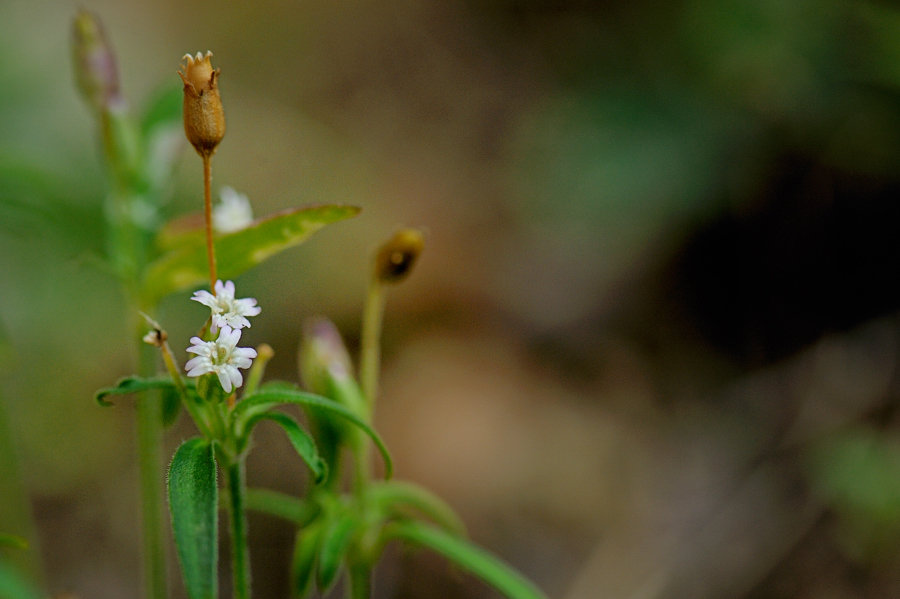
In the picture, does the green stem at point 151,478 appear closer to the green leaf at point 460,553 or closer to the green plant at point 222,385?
the green plant at point 222,385

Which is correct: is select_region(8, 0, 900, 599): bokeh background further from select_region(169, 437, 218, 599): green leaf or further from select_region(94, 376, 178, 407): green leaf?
select_region(169, 437, 218, 599): green leaf

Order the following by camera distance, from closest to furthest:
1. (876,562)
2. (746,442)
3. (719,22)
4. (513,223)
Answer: (876,562) < (746,442) < (719,22) < (513,223)

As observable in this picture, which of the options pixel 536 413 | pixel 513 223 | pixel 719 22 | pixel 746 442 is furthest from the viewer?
pixel 513 223

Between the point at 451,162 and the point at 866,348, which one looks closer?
the point at 866,348

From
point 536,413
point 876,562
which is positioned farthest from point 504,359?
point 876,562

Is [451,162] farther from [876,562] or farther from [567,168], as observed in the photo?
[876,562]

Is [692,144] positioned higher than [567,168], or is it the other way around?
[692,144]

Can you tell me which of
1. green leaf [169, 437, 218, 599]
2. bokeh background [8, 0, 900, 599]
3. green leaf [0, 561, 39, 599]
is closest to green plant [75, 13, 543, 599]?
green leaf [169, 437, 218, 599]

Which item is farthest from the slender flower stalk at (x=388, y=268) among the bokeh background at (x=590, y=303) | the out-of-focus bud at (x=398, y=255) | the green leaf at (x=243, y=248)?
the bokeh background at (x=590, y=303)
